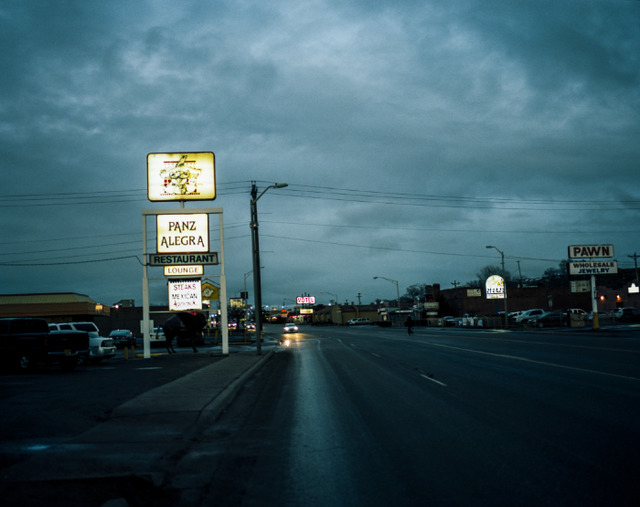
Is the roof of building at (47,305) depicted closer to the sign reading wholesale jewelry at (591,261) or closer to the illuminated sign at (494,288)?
the sign reading wholesale jewelry at (591,261)

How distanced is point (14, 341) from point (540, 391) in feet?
57.3

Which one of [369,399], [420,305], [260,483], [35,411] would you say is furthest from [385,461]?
[420,305]

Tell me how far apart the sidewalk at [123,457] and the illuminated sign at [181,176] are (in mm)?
21370

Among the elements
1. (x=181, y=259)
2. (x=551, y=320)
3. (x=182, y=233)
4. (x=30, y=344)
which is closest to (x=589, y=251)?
(x=551, y=320)

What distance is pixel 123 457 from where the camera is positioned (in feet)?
23.0

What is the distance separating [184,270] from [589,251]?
38542 mm

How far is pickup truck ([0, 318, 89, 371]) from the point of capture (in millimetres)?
20125

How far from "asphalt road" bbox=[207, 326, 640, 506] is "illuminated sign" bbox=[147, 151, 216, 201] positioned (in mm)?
19532

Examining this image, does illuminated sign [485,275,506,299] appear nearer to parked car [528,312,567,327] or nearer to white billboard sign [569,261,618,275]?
parked car [528,312,567,327]

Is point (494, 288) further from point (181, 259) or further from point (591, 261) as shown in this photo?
point (181, 259)

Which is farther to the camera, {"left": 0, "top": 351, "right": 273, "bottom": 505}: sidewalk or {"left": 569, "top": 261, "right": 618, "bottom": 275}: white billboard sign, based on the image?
{"left": 569, "top": 261, "right": 618, "bottom": 275}: white billboard sign

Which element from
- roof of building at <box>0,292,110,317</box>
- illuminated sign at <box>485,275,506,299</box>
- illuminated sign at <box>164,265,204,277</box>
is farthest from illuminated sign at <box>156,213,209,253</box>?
illuminated sign at <box>485,275,506,299</box>

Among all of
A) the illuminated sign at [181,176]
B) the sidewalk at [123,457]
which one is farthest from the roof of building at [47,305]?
the sidewalk at [123,457]

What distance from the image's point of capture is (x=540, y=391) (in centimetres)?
1193
